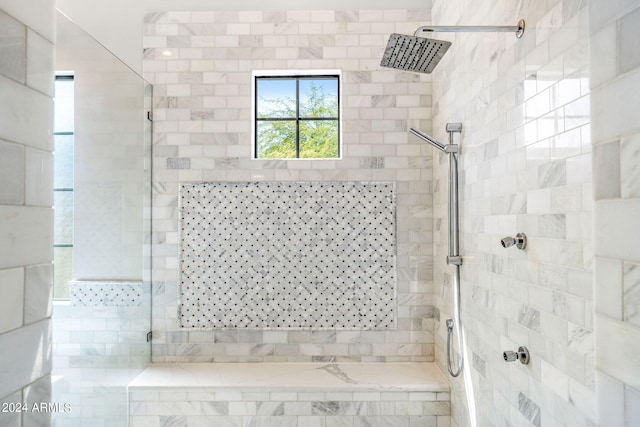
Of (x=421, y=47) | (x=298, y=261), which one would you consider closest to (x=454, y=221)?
(x=421, y=47)

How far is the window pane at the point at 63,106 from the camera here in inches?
69.1

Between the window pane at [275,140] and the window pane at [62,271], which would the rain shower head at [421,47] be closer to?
the window pane at [275,140]

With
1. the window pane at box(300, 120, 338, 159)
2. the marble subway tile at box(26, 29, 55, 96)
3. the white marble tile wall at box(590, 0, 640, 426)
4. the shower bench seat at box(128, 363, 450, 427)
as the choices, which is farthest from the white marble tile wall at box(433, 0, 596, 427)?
the marble subway tile at box(26, 29, 55, 96)

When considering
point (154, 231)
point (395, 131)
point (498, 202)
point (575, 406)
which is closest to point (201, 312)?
point (154, 231)

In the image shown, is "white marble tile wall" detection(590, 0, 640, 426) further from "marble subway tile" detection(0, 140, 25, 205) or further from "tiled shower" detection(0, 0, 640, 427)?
"marble subway tile" detection(0, 140, 25, 205)

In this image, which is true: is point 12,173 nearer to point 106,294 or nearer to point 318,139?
point 106,294

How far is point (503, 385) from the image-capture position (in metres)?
1.66

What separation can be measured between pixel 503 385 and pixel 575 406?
→ 476 mm

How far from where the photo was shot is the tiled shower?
0.69 meters

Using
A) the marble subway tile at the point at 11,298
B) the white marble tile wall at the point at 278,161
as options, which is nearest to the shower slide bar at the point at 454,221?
the white marble tile wall at the point at 278,161

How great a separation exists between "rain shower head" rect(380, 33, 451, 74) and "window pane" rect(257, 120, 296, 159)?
1.22m

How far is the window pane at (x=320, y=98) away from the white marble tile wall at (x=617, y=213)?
7.30ft

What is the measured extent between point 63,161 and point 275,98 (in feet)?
4.82

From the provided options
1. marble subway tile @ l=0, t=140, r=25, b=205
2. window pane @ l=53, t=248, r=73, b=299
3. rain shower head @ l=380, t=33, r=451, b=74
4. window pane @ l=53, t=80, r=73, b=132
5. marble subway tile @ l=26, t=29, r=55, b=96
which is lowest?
window pane @ l=53, t=248, r=73, b=299
